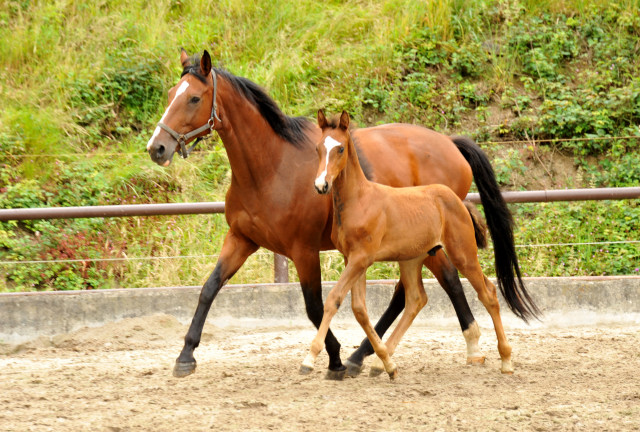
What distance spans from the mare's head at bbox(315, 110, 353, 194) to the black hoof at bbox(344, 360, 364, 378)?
5.03 feet

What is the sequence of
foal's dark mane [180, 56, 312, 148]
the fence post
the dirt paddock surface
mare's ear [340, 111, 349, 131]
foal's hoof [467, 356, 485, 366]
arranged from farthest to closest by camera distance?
the fence post
foal's hoof [467, 356, 485, 366]
foal's dark mane [180, 56, 312, 148]
mare's ear [340, 111, 349, 131]
the dirt paddock surface

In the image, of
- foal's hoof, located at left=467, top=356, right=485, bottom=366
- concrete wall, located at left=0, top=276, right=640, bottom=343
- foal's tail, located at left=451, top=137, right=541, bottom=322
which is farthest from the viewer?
concrete wall, located at left=0, top=276, right=640, bottom=343

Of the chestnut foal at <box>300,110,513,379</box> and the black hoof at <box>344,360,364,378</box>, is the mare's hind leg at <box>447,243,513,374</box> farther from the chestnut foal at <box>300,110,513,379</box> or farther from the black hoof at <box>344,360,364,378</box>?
the black hoof at <box>344,360,364,378</box>

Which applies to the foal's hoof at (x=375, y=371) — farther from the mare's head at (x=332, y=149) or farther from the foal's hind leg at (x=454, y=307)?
the mare's head at (x=332, y=149)

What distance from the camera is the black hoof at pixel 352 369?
541 centimetres

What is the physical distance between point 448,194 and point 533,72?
22.4ft

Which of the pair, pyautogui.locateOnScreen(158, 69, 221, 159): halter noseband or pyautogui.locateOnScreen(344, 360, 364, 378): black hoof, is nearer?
pyautogui.locateOnScreen(158, 69, 221, 159): halter noseband

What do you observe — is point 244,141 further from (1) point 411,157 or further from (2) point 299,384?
(2) point 299,384

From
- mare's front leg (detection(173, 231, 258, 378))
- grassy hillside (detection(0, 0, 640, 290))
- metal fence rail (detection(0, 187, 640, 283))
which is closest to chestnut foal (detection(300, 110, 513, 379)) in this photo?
mare's front leg (detection(173, 231, 258, 378))

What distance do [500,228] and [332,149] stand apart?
2197 mm

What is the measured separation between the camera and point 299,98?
11.4 m

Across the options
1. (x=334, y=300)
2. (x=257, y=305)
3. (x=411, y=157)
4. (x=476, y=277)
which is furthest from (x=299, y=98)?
(x=334, y=300)

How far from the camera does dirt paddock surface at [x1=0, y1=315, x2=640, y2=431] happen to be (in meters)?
4.03

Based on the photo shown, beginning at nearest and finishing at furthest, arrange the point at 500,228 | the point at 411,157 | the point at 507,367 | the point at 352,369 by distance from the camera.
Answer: the point at 507,367
the point at 352,369
the point at 411,157
the point at 500,228
